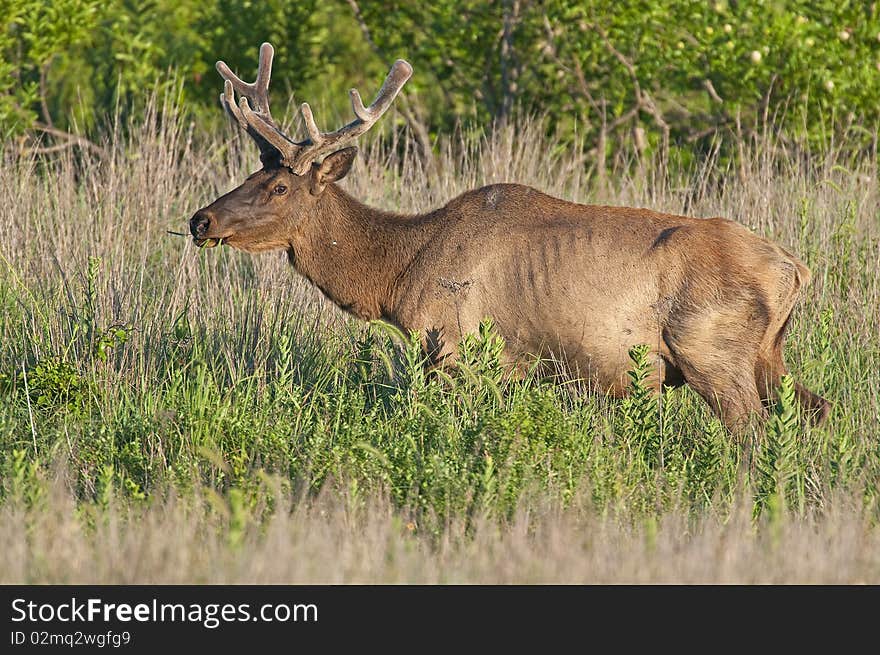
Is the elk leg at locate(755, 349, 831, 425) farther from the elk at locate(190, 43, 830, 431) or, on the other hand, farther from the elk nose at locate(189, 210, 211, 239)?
the elk nose at locate(189, 210, 211, 239)

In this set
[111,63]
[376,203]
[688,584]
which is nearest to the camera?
[688,584]

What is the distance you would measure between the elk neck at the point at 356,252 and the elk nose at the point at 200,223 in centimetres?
50

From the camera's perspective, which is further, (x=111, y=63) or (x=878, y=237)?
(x=111, y=63)

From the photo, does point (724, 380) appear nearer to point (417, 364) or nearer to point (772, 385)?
point (772, 385)

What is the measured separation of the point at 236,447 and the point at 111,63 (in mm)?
7985

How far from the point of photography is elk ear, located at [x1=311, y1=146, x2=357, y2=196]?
23.7 ft

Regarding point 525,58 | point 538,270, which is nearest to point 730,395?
point 538,270

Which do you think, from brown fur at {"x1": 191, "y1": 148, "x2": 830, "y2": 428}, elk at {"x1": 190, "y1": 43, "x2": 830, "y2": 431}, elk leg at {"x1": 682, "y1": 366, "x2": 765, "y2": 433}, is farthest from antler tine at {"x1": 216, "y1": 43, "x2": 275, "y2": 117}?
elk leg at {"x1": 682, "y1": 366, "x2": 765, "y2": 433}

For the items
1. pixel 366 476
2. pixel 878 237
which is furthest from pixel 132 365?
pixel 878 237

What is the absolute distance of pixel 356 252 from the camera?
7.26 m

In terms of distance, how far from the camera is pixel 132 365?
6.98 meters

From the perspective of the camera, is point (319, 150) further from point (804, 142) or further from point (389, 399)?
point (804, 142)

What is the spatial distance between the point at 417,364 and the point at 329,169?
5.18 ft

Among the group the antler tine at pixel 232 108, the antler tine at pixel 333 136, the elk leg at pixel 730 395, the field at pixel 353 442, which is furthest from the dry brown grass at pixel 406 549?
the antler tine at pixel 232 108
